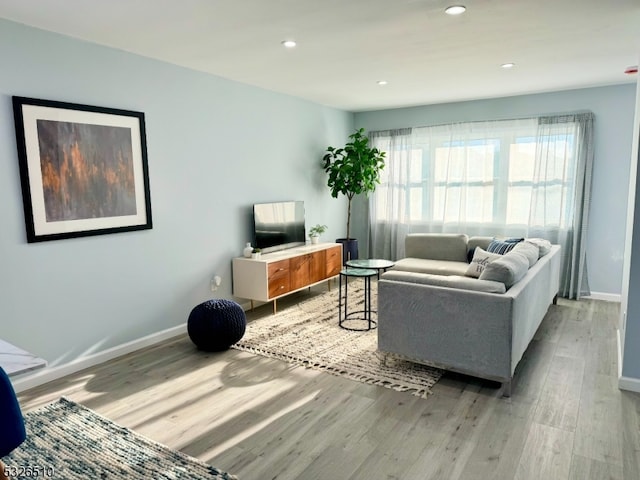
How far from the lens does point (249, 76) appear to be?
442 cm

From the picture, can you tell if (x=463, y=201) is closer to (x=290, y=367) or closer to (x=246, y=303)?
(x=246, y=303)

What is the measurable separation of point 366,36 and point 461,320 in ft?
6.89

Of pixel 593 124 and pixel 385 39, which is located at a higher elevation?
pixel 385 39

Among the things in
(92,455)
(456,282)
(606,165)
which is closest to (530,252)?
(456,282)

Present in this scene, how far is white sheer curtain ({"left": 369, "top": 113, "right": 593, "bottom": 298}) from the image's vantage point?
17.2 ft

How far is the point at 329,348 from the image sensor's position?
12.3 feet

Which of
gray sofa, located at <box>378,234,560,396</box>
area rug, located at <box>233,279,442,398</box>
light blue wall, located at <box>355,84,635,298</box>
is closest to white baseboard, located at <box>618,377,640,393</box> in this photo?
gray sofa, located at <box>378,234,560,396</box>

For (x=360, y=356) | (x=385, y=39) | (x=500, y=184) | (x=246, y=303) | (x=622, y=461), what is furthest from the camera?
(x=500, y=184)

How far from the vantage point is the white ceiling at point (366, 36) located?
265 centimetres

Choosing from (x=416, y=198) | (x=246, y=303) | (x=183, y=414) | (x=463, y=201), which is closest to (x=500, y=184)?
(x=463, y=201)

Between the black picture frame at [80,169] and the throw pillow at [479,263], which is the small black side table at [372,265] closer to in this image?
the throw pillow at [479,263]

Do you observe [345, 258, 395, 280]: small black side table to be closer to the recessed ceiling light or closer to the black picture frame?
the black picture frame

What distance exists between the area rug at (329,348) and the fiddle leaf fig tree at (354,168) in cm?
181

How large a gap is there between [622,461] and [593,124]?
13.4 ft
